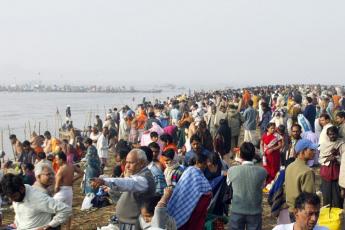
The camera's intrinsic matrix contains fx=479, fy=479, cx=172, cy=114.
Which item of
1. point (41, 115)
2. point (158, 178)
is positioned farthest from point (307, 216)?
point (41, 115)

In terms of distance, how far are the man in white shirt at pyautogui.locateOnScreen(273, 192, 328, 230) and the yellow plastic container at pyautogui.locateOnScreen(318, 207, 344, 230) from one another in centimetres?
214

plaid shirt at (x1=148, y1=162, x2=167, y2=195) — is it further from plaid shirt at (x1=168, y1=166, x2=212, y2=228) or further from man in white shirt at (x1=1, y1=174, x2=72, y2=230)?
man in white shirt at (x1=1, y1=174, x2=72, y2=230)

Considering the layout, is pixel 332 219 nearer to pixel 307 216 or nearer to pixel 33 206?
A: pixel 307 216

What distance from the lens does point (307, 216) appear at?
Result: 11.3 ft

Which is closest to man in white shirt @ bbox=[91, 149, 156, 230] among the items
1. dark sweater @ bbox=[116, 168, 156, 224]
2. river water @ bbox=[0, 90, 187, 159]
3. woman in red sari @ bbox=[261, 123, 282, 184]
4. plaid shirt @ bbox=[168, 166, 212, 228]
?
dark sweater @ bbox=[116, 168, 156, 224]

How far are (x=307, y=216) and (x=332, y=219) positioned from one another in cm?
226

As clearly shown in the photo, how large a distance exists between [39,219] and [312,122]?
30.8ft

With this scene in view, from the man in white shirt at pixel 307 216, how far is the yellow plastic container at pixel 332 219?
7.01ft

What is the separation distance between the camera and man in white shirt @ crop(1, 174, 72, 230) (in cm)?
435

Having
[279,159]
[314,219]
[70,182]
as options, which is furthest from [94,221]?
[314,219]

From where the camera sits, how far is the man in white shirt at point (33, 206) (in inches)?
171

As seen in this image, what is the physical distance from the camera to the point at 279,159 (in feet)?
31.2

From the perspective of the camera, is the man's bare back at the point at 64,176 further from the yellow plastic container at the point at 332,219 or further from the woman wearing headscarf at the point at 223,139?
the woman wearing headscarf at the point at 223,139

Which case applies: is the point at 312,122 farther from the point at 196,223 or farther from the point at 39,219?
the point at 39,219
